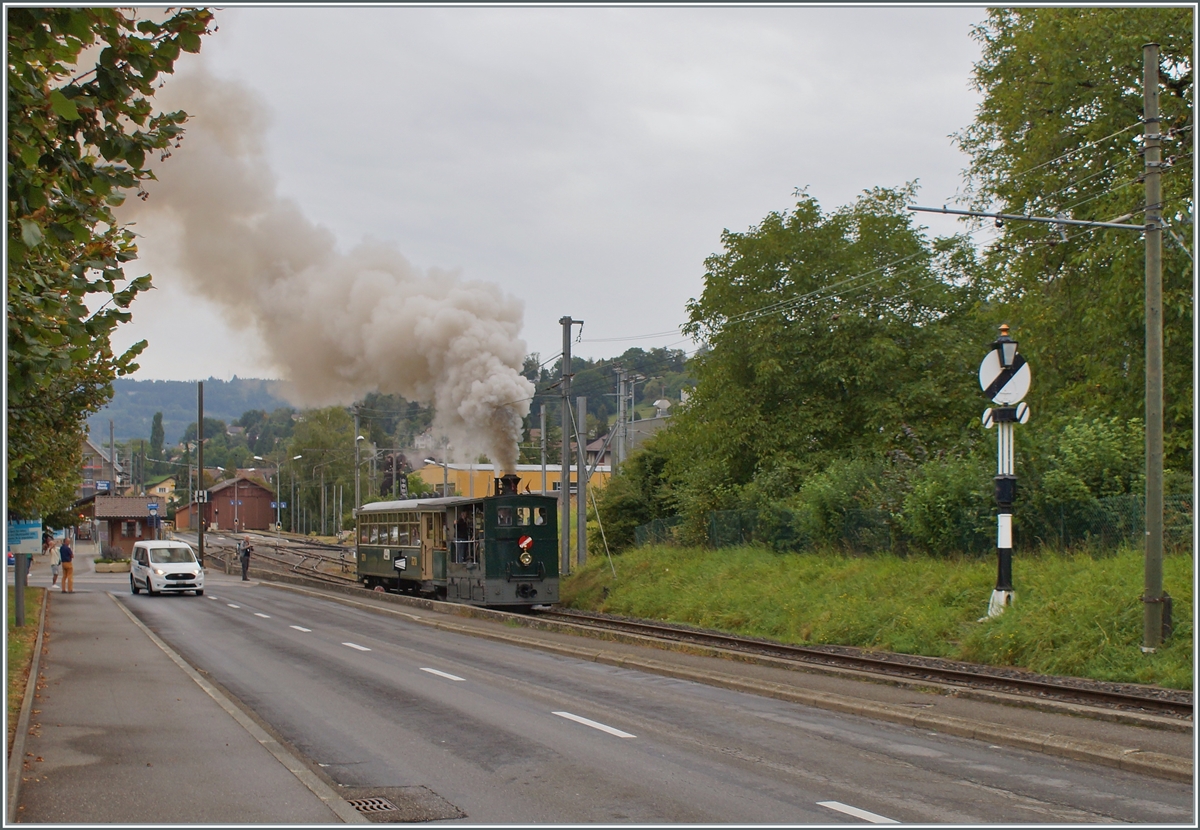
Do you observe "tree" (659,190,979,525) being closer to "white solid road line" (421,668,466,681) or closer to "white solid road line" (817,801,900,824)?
"white solid road line" (421,668,466,681)

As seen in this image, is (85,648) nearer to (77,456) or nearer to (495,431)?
(77,456)

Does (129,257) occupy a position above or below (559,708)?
above

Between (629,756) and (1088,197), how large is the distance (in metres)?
20.7

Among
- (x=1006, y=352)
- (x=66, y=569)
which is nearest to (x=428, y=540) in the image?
(x=66, y=569)

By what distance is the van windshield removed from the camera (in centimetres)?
3762

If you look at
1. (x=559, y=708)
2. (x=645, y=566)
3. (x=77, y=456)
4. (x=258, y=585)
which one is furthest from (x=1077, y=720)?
(x=258, y=585)

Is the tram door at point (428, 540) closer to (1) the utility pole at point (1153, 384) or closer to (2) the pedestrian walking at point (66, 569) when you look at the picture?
(2) the pedestrian walking at point (66, 569)

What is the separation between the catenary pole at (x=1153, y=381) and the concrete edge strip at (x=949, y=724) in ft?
16.4

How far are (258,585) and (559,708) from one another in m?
33.6

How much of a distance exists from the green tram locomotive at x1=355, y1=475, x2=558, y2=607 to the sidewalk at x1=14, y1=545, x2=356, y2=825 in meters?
12.0

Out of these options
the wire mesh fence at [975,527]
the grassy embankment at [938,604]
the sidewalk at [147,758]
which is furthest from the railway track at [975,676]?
the sidewalk at [147,758]

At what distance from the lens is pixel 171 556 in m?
38.1

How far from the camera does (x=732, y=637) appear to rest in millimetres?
21484

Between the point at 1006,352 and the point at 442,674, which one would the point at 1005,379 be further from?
the point at 442,674
